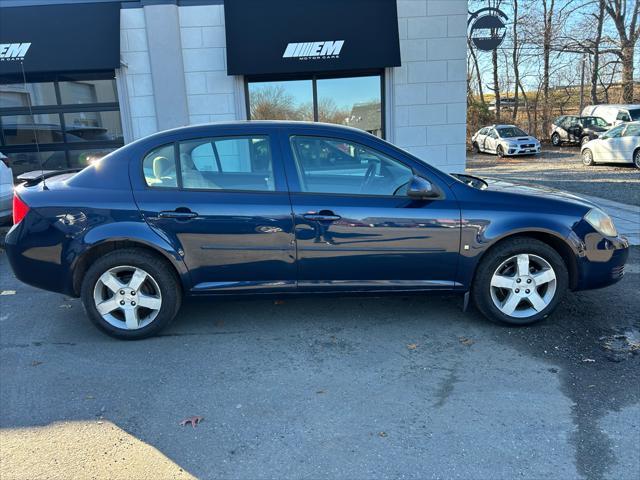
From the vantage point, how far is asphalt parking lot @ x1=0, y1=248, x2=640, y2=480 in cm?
258

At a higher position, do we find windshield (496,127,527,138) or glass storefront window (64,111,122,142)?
glass storefront window (64,111,122,142)

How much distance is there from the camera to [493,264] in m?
3.94

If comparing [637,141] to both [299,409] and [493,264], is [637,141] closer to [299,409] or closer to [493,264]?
[493,264]

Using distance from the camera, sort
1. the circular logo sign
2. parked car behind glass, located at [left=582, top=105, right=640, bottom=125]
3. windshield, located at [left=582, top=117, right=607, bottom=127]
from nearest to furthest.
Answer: the circular logo sign → parked car behind glass, located at [left=582, top=105, right=640, bottom=125] → windshield, located at [left=582, top=117, right=607, bottom=127]

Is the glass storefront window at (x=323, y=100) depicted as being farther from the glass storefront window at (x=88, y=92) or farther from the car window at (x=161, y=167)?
the car window at (x=161, y=167)

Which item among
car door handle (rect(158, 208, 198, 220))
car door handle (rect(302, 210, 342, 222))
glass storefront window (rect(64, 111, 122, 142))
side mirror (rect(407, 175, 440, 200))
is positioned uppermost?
glass storefront window (rect(64, 111, 122, 142))

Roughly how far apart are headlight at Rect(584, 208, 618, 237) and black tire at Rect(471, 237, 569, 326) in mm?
365

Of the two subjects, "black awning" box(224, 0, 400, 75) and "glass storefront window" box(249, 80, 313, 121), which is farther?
"glass storefront window" box(249, 80, 313, 121)

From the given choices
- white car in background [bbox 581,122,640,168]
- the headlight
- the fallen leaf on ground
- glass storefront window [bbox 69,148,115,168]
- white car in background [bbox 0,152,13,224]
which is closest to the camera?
the fallen leaf on ground

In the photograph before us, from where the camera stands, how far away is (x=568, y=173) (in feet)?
49.9

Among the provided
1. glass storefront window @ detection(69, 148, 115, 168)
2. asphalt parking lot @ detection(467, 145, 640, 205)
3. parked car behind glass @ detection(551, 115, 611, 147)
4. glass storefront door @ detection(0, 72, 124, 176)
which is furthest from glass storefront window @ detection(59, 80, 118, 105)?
parked car behind glass @ detection(551, 115, 611, 147)

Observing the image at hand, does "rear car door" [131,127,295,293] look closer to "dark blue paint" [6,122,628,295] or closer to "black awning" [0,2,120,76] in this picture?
"dark blue paint" [6,122,628,295]

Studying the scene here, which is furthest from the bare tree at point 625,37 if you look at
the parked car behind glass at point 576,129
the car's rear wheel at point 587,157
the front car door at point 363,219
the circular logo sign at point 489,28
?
the front car door at point 363,219

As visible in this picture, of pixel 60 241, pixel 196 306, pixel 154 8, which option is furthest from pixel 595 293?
pixel 154 8
